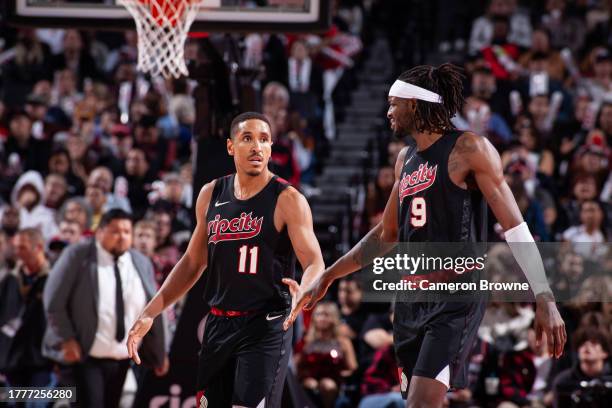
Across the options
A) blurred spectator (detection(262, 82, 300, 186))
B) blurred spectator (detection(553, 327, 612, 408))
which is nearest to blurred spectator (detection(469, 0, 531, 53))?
blurred spectator (detection(262, 82, 300, 186))

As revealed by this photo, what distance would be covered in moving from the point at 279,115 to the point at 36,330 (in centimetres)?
419

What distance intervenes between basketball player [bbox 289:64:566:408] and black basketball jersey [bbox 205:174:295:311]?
27cm

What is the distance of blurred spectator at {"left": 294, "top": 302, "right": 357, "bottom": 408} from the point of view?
9.35 metres

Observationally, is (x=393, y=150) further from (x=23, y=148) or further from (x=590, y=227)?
(x=23, y=148)

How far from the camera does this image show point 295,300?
5566 millimetres

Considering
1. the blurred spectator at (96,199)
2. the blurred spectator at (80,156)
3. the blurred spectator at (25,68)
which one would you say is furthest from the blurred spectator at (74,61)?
the blurred spectator at (96,199)

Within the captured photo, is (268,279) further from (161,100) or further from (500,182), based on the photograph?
(161,100)

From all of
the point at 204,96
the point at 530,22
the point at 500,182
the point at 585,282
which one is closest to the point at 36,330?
the point at 204,96

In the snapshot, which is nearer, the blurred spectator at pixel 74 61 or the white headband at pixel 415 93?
the white headband at pixel 415 93

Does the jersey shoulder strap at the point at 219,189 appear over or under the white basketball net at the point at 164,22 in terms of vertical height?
under

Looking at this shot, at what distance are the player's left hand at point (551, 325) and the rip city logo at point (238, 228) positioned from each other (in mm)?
1522

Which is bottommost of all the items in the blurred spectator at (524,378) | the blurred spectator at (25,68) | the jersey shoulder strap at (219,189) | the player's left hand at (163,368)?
the blurred spectator at (524,378)

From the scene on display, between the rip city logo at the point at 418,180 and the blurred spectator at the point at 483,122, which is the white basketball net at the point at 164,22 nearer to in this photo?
the rip city logo at the point at 418,180

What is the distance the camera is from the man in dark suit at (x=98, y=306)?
8602 millimetres
